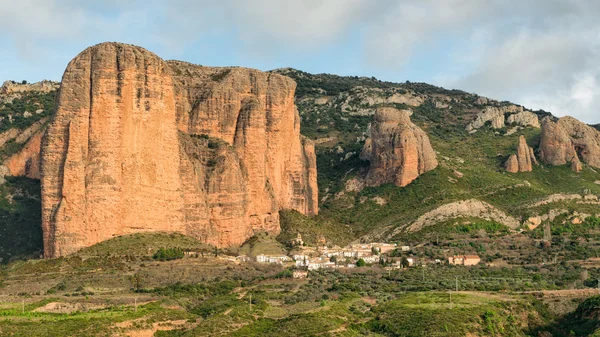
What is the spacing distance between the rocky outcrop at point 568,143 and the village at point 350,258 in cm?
3400

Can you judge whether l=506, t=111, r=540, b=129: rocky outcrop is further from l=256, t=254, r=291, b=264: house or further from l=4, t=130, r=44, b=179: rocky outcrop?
l=4, t=130, r=44, b=179: rocky outcrop

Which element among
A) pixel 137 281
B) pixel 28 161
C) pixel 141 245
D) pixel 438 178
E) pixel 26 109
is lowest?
pixel 137 281

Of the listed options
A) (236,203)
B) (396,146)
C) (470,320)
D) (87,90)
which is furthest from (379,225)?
(470,320)

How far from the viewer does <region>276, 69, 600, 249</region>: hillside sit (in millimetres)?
124750

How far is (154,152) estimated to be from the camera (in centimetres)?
9894

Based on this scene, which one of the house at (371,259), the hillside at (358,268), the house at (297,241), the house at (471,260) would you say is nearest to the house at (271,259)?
the hillside at (358,268)

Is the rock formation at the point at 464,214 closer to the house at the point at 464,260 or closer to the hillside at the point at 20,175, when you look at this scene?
the house at the point at 464,260

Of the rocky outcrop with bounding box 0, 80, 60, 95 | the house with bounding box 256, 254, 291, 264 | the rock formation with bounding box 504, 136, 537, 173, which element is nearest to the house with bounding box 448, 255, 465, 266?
the house with bounding box 256, 254, 291, 264

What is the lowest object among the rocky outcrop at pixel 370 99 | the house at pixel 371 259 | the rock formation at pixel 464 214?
the house at pixel 371 259

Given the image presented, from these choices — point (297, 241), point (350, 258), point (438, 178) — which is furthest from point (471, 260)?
point (438, 178)

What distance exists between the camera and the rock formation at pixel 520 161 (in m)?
139

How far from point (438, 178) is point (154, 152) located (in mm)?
43432

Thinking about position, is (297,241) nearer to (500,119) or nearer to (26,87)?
(26,87)

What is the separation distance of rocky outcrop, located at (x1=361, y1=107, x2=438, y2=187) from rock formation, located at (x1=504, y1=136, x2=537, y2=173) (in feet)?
34.7
